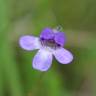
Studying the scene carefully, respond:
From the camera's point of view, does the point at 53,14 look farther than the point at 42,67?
Yes

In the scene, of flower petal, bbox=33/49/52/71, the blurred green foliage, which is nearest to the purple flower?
flower petal, bbox=33/49/52/71

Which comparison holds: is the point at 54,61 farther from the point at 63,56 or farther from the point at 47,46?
the point at 63,56

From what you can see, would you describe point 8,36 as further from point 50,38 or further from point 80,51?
point 50,38

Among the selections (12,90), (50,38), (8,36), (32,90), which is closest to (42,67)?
(50,38)

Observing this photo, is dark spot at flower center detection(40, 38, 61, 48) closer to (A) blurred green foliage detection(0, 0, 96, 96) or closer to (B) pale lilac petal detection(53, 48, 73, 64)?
(B) pale lilac petal detection(53, 48, 73, 64)

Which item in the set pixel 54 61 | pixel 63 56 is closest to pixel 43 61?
pixel 63 56
